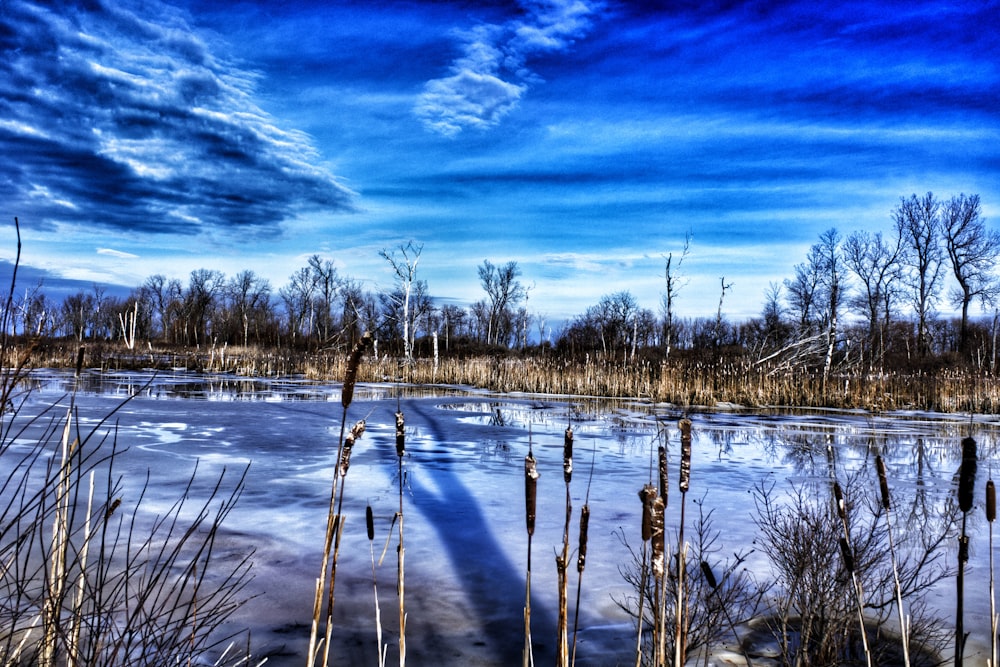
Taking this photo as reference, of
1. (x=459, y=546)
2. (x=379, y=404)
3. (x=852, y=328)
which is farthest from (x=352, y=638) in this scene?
(x=852, y=328)

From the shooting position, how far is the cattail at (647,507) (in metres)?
1.60

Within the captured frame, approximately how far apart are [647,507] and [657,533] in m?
0.07

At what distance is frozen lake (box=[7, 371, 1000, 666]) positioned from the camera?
340cm

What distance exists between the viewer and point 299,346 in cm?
5381

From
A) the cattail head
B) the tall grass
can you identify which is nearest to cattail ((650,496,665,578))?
the cattail head

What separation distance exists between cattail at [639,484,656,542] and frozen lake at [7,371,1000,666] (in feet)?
2.26

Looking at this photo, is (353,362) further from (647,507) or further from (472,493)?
(472,493)

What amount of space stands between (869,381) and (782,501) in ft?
48.9

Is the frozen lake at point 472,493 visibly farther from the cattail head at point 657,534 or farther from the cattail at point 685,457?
the cattail head at point 657,534

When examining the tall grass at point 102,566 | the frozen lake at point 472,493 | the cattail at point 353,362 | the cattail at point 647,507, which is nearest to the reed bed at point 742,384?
the frozen lake at point 472,493

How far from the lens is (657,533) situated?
169 cm

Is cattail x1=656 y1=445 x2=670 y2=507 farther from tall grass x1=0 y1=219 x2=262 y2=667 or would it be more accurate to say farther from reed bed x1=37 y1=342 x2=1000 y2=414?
reed bed x1=37 y1=342 x2=1000 y2=414

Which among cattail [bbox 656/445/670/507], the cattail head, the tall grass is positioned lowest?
the tall grass

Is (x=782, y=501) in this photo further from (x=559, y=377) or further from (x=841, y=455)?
(x=559, y=377)
